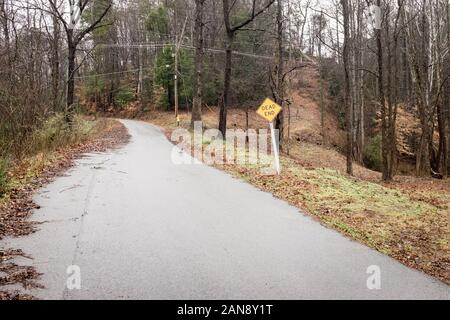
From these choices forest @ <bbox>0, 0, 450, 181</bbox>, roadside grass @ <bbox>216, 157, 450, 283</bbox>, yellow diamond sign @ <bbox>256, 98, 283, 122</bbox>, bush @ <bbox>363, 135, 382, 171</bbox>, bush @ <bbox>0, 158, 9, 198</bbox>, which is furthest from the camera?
bush @ <bbox>363, 135, 382, 171</bbox>

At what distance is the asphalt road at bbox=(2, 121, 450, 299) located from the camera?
191 inches

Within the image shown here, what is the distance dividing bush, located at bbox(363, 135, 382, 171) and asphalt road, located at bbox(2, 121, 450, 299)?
1076 inches

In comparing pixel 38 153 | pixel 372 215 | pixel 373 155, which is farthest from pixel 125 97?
pixel 372 215

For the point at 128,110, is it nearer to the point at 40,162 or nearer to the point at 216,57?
the point at 216,57

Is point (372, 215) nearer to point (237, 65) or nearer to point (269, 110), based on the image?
point (269, 110)

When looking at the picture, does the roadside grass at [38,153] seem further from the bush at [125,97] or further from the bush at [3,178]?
the bush at [125,97]

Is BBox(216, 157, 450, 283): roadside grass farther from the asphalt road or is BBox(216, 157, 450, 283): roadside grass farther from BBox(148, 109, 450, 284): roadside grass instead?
the asphalt road

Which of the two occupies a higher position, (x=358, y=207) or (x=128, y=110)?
(x=128, y=110)

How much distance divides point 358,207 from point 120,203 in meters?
5.05

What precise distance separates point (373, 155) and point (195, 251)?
31811 mm

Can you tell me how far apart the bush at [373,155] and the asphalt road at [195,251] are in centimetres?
2733

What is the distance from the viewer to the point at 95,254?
5.79m

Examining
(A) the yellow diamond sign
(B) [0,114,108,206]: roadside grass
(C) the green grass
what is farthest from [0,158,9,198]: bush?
(A) the yellow diamond sign

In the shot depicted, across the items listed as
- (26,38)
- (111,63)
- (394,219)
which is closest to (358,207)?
(394,219)
